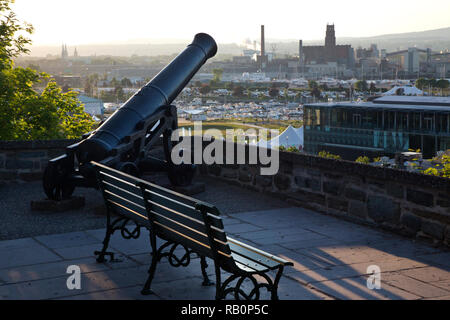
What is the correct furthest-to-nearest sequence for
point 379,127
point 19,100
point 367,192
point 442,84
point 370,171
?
point 442,84
point 379,127
point 19,100
point 367,192
point 370,171

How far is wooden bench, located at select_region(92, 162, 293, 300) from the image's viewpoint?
3.60 metres

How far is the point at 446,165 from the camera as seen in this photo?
1131 cm

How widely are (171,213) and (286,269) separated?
1193 millimetres

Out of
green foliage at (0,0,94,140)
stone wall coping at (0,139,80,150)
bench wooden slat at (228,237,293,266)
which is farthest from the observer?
green foliage at (0,0,94,140)

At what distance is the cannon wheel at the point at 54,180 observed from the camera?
723cm

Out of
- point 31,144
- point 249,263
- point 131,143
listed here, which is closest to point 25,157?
point 31,144

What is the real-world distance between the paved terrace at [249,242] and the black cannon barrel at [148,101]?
2.25 feet

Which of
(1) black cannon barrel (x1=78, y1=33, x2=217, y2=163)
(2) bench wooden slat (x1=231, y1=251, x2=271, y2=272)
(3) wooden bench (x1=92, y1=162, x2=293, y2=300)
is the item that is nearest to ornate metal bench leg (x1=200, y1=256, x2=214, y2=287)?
(3) wooden bench (x1=92, y1=162, x2=293, y2=300)

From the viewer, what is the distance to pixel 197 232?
3.79m

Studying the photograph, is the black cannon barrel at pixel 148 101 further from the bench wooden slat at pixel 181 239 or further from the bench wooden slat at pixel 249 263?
the bench wooden slat at pixel 249 263

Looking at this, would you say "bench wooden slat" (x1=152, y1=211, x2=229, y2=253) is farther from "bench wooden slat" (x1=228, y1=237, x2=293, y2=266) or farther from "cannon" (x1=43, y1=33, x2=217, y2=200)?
"cannon" (x1=43, y1=33, x2=217, y2=200)

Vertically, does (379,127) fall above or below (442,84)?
below

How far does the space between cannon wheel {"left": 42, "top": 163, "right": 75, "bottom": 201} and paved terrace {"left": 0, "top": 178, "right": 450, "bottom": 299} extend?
29cm

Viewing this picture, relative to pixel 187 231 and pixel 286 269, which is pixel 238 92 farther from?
pixel 187 231
